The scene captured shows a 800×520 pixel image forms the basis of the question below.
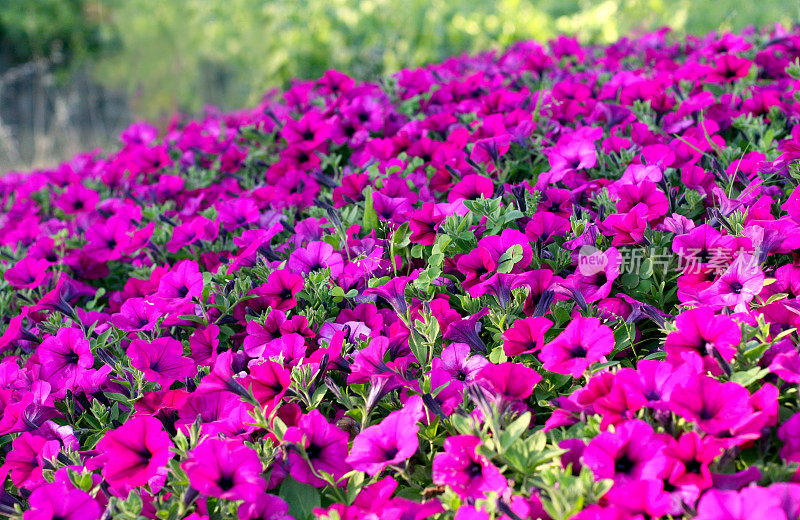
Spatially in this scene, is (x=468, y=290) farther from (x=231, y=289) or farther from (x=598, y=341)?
(x=231, y=289)

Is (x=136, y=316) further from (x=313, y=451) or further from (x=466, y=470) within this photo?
(x=466, y=470)

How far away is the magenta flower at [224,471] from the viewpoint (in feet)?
3.45

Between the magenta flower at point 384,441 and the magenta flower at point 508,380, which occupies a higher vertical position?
the magenta flower at point 508,380

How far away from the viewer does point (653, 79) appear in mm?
2697

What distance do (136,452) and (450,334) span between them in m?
0.65

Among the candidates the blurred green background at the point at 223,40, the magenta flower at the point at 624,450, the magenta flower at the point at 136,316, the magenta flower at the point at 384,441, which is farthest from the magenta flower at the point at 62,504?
the blurred green background at the point at 223,40

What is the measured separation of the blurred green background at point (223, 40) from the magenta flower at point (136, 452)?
378 cm

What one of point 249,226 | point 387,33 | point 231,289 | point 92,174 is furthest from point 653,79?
point 387,33

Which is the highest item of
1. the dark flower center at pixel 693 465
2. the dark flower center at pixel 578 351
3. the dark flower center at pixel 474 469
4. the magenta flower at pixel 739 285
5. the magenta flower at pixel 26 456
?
the magenta flower at pixel 739 285

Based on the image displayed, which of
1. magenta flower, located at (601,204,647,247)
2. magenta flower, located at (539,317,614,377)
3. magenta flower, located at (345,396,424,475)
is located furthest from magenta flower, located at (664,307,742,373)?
magenta flower, located at (345,396,424,475)

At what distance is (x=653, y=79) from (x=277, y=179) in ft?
5.23

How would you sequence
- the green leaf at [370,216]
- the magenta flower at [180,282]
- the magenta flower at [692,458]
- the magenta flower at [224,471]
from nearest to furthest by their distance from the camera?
1. the magenta flower at [692,458]
2. the magenta flower at [224,471]
3. the magenta flower at [180,282]
4. the green leaf at [370,216]

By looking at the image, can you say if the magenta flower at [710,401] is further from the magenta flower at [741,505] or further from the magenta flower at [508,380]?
the magenta flower at [508,380]

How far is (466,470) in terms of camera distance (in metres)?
1.08
